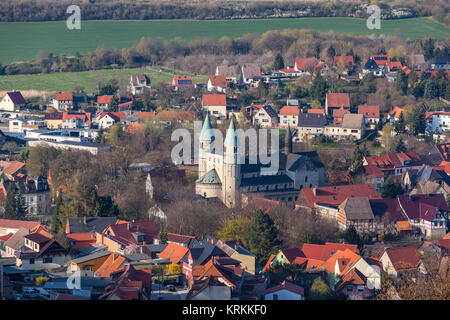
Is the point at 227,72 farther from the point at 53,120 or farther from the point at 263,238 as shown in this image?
the point at 263,238

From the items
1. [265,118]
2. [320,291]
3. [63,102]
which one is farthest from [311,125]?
[320,291]

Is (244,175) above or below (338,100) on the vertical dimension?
above

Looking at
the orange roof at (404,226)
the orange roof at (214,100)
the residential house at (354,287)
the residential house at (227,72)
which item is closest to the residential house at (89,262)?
the residential house at (354,287)

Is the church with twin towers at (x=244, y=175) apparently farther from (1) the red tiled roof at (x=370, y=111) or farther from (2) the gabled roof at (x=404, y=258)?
(1) the red tiled roof at (x=370, y=111)

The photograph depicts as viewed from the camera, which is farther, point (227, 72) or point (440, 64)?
point (440, 64)

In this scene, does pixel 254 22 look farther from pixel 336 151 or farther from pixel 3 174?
pixel 3 174

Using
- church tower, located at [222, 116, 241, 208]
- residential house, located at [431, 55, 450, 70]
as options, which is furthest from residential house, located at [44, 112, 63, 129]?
residential house, located at [431, 55, 450, 70]

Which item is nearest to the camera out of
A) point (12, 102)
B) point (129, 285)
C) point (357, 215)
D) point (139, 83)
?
point (129, 285)

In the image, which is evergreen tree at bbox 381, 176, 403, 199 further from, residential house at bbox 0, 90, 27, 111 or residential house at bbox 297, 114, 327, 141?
residential house at bbox 0, 90, 27, 111
